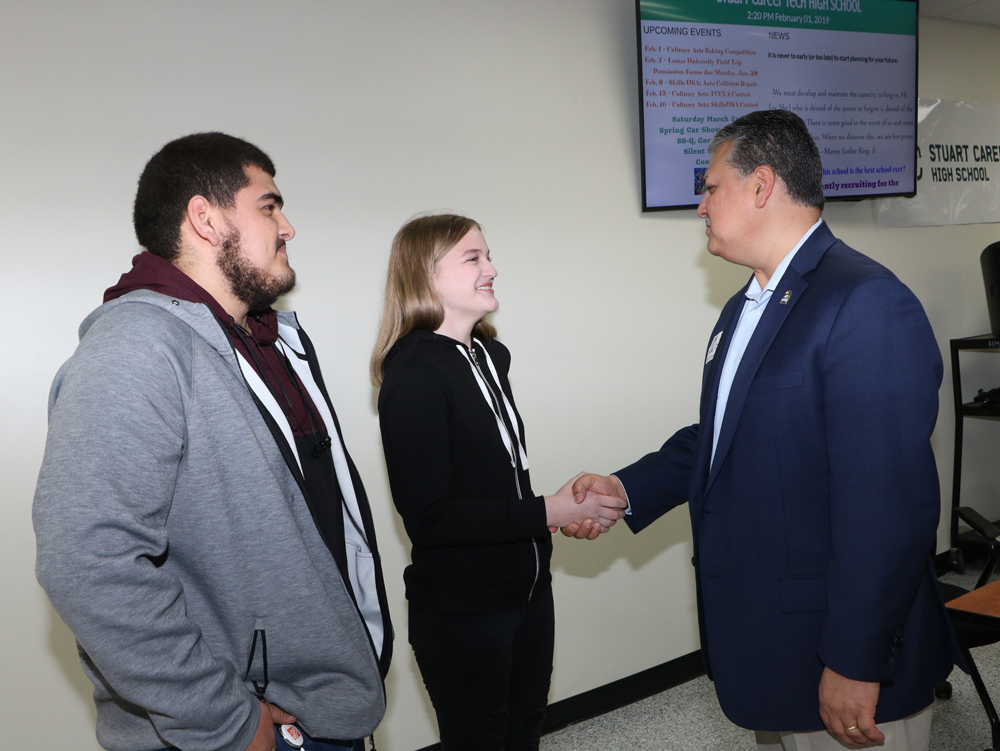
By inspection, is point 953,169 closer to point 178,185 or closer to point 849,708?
point 849,708

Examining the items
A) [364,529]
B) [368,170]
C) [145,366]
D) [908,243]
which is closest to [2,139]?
[368,170]

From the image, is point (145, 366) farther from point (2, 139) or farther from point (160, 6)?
point (160, 6)

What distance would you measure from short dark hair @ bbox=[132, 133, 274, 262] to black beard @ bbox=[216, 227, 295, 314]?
0.07 meters

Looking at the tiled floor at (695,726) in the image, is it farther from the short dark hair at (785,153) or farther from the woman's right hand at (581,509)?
the short dark hair at (785,153)

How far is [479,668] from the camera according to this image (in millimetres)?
1627

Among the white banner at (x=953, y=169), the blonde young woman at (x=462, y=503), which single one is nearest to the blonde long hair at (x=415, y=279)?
the blonde young woman at (x=462, y=503)

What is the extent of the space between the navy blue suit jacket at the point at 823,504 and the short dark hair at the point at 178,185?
3.31 feet

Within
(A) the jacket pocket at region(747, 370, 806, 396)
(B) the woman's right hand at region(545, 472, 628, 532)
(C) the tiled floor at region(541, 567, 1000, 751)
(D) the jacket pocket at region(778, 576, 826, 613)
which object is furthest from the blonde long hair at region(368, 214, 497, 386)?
(C) the tiled floor at region(541, 567, 1000, 751)

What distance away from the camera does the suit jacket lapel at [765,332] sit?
1.34 m

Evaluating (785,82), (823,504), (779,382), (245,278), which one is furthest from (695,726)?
(785,82)

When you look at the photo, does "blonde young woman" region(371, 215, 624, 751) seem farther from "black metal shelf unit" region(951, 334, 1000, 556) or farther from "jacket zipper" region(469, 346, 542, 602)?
"black metal shelf unit" region(951, 334, 1000, 556)

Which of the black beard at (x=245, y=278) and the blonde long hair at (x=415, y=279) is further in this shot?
the blonde long hair at (x=415, y=279)

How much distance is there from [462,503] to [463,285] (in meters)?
0.53

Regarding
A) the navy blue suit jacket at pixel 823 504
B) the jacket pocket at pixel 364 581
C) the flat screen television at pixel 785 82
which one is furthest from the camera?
the flat screen television at pixel 785 82
